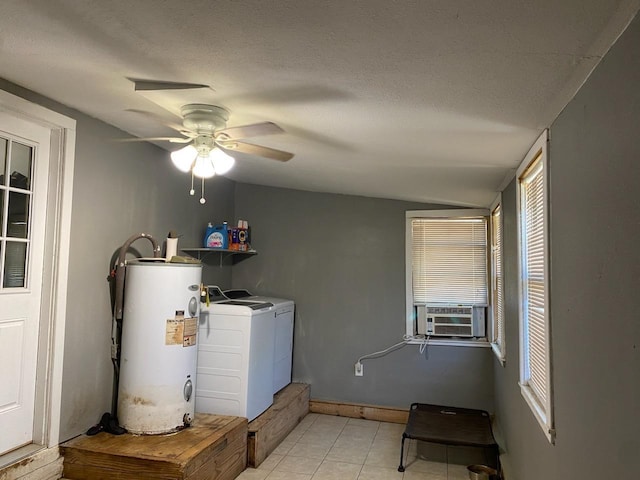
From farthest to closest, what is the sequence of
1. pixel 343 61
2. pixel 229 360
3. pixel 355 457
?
pixel 355 457
pixel 229 360
pixel 343 61

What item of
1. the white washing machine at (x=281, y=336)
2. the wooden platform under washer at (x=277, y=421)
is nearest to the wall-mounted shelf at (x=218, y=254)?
the white washing machine at (x=281, y=336)

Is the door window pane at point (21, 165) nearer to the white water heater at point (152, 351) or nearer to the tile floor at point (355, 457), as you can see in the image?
the white water heater at point (152, 351)

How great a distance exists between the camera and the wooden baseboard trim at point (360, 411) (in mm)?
4609

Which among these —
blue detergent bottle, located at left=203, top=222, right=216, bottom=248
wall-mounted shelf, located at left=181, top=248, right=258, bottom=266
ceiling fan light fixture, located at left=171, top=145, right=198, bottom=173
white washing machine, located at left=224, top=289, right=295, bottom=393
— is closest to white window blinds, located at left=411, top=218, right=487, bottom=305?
white washing machine, located at left=224, top=289, right=295, bottom=393

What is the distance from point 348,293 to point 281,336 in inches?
33.1

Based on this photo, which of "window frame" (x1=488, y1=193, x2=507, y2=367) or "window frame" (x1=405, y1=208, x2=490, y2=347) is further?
"window frame" (x1=405, y1=208, x2=490, y2=347)

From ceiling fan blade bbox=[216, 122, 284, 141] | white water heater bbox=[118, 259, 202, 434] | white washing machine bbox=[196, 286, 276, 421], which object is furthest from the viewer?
white washing machine bbox=[196, 286, 276, 421]

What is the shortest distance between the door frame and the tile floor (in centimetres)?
133

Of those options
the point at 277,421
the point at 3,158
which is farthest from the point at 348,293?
the point at 3,158

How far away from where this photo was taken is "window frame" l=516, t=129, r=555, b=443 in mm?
2108

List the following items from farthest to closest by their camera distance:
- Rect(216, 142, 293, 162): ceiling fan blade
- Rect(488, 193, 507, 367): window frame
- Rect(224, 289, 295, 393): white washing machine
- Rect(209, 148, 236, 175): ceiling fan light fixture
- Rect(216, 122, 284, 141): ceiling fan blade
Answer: Rect(224, 289, 295, 393): white washing machine < Rect(488, 193, 507, 367): window frame < Rect(216, 142, 293, 162): ceiling fan blade < Rect(209, 148, 236, 175): ceiling fan light fixture < Rect(216, 122, 284, 141): ceiling fan blade

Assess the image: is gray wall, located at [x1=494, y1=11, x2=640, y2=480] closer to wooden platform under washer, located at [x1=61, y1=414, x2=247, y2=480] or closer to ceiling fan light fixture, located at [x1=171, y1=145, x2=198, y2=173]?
ceiling fan light fixture, located at [x1=171, y1=145, x2=198, y2=173]

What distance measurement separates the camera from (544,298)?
2203 mm

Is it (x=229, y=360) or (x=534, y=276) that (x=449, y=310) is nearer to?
(x=534, y=276)
